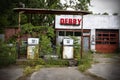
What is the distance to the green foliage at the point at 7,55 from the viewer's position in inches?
582

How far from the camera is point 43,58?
1619 cm

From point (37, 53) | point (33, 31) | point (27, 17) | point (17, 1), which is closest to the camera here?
point (37, 53)

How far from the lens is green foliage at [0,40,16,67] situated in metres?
14.8

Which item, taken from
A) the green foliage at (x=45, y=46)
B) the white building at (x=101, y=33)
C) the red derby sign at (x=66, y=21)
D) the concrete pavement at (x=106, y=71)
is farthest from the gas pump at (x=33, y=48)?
the white building at (x=101, y=33)

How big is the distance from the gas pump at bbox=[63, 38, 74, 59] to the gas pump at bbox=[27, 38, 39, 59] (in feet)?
4.28

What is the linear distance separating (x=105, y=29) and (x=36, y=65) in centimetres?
1467

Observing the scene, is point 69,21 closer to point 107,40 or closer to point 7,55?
point 107,40

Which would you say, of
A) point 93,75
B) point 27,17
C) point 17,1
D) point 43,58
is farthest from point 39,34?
point 27,17

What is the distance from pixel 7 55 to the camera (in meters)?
16.1

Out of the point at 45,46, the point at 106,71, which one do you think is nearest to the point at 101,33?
the point at 45,46

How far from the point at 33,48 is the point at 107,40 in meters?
13.4

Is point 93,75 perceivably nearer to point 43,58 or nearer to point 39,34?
point 43,58

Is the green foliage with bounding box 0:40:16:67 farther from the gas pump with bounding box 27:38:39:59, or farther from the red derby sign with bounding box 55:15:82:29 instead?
the red derby sign with bounding box 55:15:82:29

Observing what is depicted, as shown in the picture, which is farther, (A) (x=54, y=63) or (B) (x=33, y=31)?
(B) (x=33, y=31)
